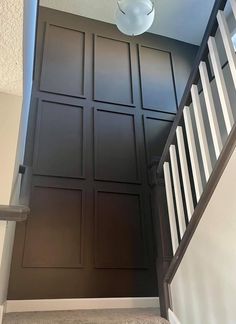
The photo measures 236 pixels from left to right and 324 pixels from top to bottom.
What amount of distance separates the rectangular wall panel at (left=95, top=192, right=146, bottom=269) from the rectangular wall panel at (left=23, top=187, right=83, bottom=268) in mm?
178

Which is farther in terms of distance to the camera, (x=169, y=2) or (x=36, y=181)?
(x=169, y=2)

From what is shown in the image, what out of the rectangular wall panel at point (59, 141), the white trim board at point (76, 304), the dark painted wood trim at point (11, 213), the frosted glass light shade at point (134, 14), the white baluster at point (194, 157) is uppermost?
the frosted glass light shade at point (134, 14)

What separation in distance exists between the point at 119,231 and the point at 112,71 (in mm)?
1875

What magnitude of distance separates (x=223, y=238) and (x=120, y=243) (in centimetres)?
133

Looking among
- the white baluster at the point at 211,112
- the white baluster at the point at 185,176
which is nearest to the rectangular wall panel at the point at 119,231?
the white baluster at the point at 185,176

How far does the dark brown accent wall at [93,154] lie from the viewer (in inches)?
97.7

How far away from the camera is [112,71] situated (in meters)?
3.54

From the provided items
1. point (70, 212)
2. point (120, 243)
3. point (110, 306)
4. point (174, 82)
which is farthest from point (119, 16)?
point (110, 306)

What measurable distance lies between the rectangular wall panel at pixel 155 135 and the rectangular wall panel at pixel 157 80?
0.57 feet

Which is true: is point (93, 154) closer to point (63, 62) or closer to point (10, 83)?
point (63, 62)

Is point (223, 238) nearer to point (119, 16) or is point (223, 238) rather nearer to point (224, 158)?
point (224, 158)

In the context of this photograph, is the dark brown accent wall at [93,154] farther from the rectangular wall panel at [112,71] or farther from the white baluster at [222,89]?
the white baluster at [222,89]

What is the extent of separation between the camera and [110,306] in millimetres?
2404

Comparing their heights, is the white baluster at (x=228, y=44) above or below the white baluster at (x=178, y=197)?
above
